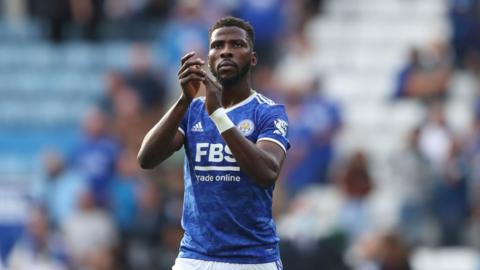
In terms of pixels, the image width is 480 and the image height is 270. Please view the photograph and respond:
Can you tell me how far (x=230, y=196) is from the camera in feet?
24.3

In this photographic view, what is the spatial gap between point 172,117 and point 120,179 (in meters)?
7.70

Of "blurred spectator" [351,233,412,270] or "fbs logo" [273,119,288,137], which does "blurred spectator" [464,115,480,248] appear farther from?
"fbs logo" [273,119,288,137]

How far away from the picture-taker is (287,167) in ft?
48.0

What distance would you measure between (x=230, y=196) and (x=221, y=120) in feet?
1.55

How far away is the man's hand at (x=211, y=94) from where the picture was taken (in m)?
7.13

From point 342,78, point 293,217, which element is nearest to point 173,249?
point 293,217

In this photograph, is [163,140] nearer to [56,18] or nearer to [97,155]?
[97,155]

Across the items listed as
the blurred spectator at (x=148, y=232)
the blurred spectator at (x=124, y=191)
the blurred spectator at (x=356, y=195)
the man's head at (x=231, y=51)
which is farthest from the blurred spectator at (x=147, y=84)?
the man's head at (x=231, y=51)

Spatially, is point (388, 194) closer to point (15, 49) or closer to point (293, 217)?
point (293, 217)

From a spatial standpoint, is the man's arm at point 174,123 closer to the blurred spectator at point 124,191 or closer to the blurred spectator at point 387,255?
the blurred spectator at point 387,255

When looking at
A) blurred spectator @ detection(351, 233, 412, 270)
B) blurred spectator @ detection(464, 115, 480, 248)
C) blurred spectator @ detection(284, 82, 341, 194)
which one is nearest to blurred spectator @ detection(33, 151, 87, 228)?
blurred spectator @ detection(284, 82, 341, 194)

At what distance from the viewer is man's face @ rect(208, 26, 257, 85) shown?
730 centimetres

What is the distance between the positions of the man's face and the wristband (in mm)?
247

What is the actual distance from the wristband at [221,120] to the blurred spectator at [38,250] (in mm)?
6960
